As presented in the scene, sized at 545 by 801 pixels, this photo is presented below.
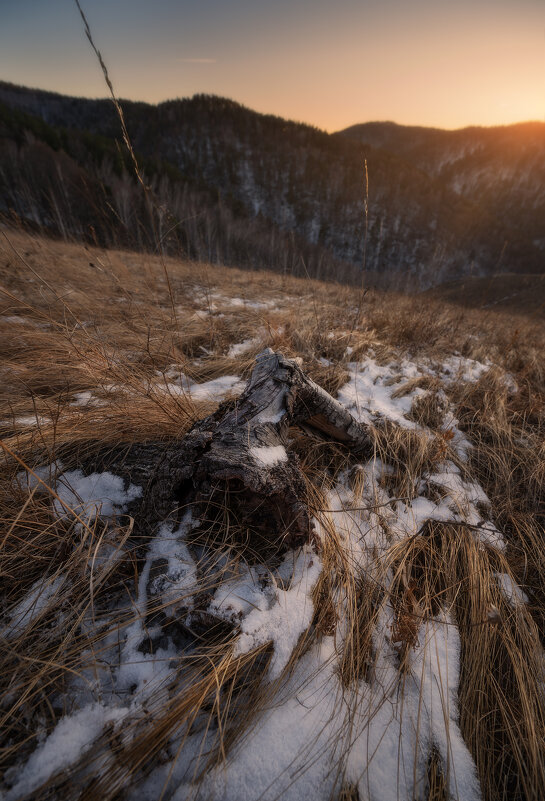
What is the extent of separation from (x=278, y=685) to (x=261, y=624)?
5.5 inches

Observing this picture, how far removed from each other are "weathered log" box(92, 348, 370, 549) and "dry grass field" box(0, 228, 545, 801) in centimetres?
6

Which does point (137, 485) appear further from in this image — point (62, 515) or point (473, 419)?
point (473, 419)

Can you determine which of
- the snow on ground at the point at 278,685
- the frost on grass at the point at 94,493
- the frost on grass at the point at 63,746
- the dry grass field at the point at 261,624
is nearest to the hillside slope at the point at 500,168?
the dry grass field at the point at 261,624

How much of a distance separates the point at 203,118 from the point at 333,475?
166ft

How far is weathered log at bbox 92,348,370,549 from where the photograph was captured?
0.92m

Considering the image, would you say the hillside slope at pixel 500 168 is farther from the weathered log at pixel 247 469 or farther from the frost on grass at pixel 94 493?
the frost on grass at pixel 94 493

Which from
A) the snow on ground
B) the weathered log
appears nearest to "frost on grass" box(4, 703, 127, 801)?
the snow on ground

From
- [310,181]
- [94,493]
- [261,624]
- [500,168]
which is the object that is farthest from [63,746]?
[500,168]

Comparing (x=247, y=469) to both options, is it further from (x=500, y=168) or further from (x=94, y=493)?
(x=500, y=168)

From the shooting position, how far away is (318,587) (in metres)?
0.95

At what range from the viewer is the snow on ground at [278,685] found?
0.63 m

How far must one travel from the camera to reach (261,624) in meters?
0.82

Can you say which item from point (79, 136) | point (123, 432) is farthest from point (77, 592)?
point (79, 136)

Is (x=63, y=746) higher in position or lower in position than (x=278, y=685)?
higher
